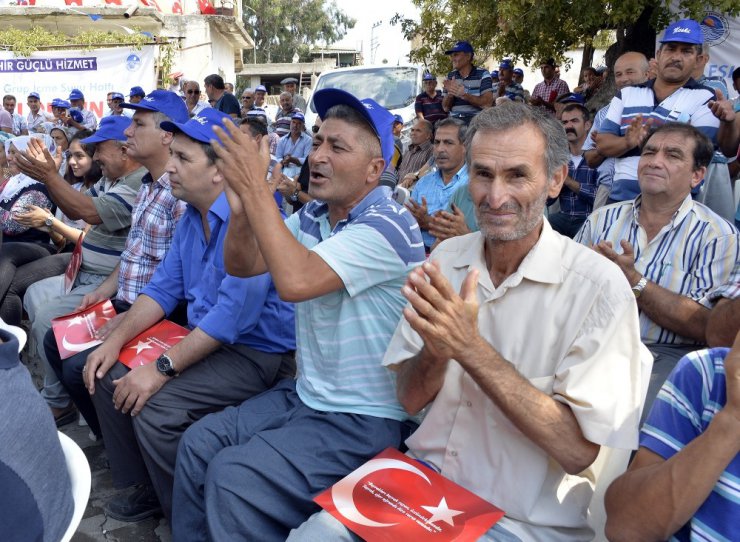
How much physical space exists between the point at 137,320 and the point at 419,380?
179 cm

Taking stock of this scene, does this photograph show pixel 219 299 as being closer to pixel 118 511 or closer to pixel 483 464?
pixel 118 511

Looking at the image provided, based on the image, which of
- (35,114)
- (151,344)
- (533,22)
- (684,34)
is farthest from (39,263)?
(35,114)

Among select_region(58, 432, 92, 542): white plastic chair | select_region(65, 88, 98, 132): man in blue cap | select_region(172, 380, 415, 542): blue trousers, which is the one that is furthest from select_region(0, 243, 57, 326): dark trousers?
select_region(65, 88, 98, 132): man in blue cap

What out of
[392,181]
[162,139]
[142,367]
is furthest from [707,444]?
[392,181]

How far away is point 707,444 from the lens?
4.10 feet

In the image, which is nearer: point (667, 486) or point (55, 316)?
point (667, 486)

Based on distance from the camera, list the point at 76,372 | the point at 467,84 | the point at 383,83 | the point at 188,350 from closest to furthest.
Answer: the point at 188,350, the point at 76,372, the point at 467,84, the point at 383,83

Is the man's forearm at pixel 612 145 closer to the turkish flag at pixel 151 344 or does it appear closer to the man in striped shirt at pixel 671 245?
the man in striped shirt at pixel 671 245

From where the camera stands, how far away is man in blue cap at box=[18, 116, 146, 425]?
378 cm

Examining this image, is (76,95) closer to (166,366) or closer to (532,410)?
(166,366)

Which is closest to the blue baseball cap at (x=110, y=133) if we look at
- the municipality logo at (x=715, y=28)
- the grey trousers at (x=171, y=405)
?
the grey trousers at (x=171, y=405)

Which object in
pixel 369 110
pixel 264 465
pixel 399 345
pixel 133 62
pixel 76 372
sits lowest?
pixel 76 372

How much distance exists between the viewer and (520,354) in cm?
175

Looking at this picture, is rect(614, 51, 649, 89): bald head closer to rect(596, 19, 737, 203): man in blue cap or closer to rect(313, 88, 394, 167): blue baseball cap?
rect(596, 19, 737, 203): man in blue cap
